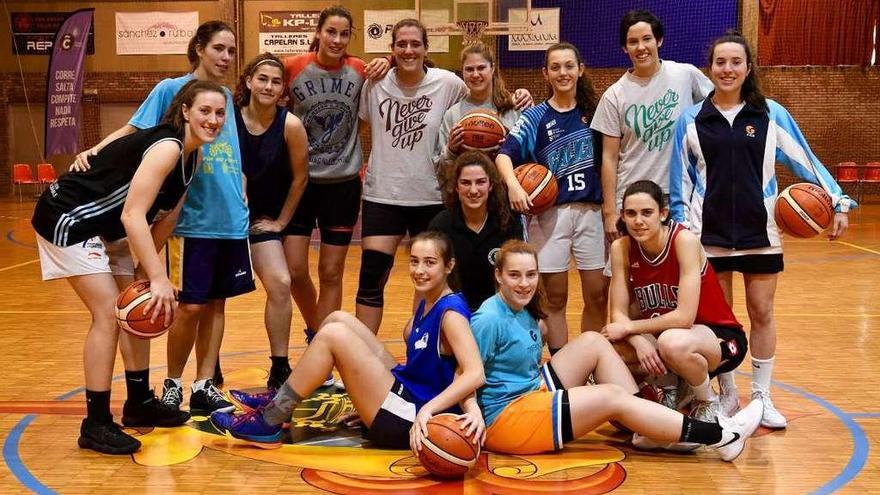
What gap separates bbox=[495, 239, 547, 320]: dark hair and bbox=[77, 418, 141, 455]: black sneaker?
5.56 feet

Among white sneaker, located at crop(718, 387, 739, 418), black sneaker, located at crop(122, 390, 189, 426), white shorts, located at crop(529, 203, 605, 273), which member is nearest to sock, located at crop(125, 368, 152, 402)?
black sneaker, located at crop(122, 390, 189, 426)

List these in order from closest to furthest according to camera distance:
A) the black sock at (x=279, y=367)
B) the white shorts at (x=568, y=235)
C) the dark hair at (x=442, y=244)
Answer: the dark hair at (x=442, y=244)
the white shorts at (x=568, y=235)
the black sock at (x=279, y=367)

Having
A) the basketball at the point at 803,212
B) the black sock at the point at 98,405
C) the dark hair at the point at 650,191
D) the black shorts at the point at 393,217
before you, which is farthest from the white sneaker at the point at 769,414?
the black sock at the point at 98,405

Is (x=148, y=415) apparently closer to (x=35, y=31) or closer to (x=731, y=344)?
(x=731, y=344)

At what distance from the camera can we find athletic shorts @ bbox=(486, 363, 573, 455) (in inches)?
141

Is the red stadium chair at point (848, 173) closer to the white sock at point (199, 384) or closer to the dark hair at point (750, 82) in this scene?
the dark hair at point (750, 82)

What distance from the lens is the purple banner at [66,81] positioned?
16531 millimetres

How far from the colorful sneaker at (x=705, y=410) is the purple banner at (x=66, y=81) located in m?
15.3

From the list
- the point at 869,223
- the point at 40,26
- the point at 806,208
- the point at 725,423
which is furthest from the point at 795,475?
the point at 40,26

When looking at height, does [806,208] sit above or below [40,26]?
below

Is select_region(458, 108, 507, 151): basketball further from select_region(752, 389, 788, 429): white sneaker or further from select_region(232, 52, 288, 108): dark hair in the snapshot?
select_region(752, 389, 788, 429): white sneaker

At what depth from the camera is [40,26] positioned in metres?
18.5

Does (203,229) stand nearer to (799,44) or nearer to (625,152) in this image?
(625,152)

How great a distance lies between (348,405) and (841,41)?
15.0 metres
